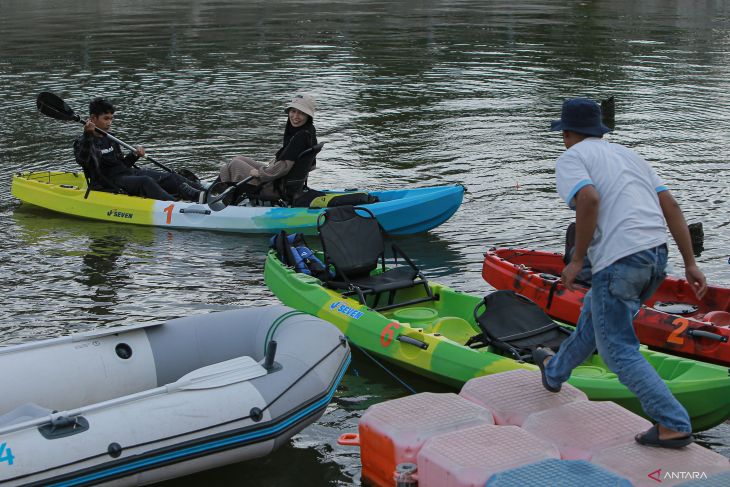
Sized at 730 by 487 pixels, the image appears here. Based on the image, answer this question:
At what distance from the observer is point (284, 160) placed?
37.2ft

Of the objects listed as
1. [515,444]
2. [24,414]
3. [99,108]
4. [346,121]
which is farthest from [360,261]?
[346,121]

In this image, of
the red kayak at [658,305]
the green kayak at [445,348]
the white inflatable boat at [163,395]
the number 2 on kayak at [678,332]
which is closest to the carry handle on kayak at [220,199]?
the green kayak at [445,348]

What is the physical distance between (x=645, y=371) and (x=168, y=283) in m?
5.74

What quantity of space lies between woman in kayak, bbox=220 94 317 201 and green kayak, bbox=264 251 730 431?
7.15ft

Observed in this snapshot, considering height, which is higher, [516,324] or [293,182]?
[293,182]

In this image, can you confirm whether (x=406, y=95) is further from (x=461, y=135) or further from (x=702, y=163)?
(x=702, y=163)

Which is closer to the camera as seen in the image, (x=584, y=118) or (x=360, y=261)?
(x=584, y=118)

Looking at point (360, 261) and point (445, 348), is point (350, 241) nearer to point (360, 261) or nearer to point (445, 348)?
point (360, 261)

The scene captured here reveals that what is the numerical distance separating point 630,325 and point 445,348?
1.92 meters

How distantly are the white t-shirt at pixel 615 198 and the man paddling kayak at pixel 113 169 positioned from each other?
23.1 feet

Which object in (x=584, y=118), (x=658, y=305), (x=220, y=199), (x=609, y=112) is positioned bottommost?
(x=658, y=305)

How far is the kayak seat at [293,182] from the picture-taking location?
1128cm

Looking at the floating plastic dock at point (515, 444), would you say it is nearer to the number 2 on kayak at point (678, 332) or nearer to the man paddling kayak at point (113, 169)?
the number 2 on kayak at point (678, 332)

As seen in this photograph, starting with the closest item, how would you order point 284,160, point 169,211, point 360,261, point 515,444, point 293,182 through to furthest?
point 515,444
point 360,261
point 284,160
point 293,182
point 169,211
